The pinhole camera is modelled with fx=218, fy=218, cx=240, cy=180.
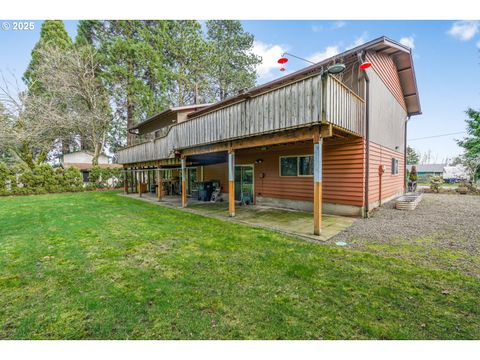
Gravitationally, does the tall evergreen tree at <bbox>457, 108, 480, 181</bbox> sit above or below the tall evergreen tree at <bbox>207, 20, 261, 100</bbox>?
below

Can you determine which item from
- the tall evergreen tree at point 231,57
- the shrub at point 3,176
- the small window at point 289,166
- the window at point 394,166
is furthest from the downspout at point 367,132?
the shrub at point 3,176

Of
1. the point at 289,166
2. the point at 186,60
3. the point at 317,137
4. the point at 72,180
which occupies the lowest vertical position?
the point at 72,180

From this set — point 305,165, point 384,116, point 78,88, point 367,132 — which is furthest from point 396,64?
point 78,88

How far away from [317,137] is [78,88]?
76.0ft

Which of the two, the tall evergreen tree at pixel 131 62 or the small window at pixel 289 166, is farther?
the tall evergreen tree at pixel 131 62

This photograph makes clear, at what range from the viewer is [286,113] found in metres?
5.76

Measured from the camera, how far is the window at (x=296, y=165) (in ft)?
27.9

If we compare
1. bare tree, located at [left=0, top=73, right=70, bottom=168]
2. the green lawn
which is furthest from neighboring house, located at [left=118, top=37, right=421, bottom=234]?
bare tree, located at [left=0, top=73, right=70, bottom=168]

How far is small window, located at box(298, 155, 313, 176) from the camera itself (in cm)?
846

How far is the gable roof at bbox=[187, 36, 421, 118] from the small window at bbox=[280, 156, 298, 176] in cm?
290

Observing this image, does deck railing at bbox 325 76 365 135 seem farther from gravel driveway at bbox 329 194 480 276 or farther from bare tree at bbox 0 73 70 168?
bare tree at bbox 0 73 70 168

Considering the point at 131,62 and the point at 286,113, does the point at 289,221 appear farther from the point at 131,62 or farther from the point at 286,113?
the point at 131,62

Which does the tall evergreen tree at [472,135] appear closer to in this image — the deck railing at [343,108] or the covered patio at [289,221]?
the deck railing at [343,108]

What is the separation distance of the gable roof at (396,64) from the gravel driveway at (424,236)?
13.8ft
